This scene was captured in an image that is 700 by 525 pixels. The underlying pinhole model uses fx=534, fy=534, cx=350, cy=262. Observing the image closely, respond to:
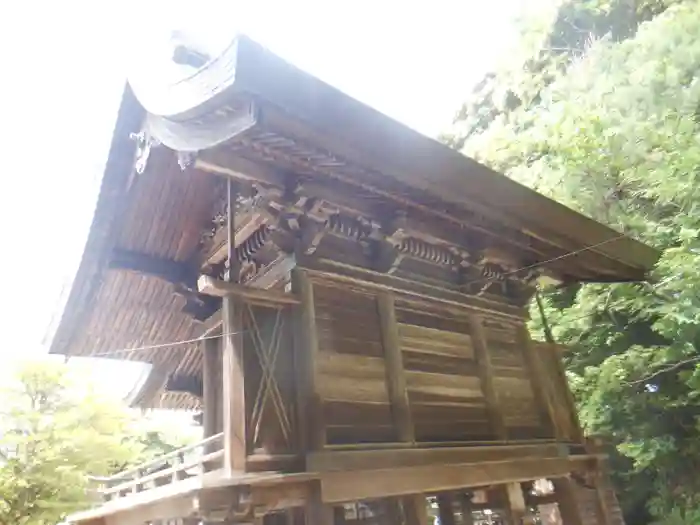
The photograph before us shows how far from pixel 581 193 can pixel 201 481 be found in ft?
25.0

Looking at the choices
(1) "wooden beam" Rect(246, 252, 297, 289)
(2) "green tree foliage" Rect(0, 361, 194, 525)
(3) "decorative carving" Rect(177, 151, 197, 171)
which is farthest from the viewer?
(2) "green tree foliage" Rect(0, 361, 194, 525)

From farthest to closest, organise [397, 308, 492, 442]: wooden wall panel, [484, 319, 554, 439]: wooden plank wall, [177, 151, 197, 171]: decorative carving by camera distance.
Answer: [484, 319, 554, 439]: wooden plank wall
[397, 308, 492, 442]: wooden wall panel
[177, 151, 197, 171]: decorative carving

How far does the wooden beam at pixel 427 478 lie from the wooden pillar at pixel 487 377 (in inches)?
14.0

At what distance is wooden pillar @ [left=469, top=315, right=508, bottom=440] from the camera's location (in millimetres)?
5379

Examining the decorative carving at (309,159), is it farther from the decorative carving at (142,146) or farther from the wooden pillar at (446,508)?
the wooden pillar at (446,508)

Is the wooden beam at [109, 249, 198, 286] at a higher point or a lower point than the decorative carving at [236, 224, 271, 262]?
higher

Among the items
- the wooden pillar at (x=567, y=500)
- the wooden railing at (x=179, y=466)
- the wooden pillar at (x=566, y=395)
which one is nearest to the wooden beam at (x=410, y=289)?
the wooden pillar at (x=566, y=395)

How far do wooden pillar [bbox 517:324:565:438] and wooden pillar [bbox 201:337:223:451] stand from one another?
3524 mm

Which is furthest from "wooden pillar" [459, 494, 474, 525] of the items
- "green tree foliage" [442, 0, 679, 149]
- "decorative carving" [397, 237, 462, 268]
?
"green tree foliage" [442, 0, 679, 149]

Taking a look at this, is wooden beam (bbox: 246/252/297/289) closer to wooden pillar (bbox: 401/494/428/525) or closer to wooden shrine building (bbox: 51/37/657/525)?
wooden shrine building (bbox: 51/37/657/525)

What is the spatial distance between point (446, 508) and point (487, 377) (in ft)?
7.76

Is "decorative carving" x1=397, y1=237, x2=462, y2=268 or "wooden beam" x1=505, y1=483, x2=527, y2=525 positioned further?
"wooden beam" x1=505, y1=483, x2=527, y2=525

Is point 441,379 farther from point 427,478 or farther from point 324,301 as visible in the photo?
point 324,301

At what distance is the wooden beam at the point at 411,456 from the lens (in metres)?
3.78
